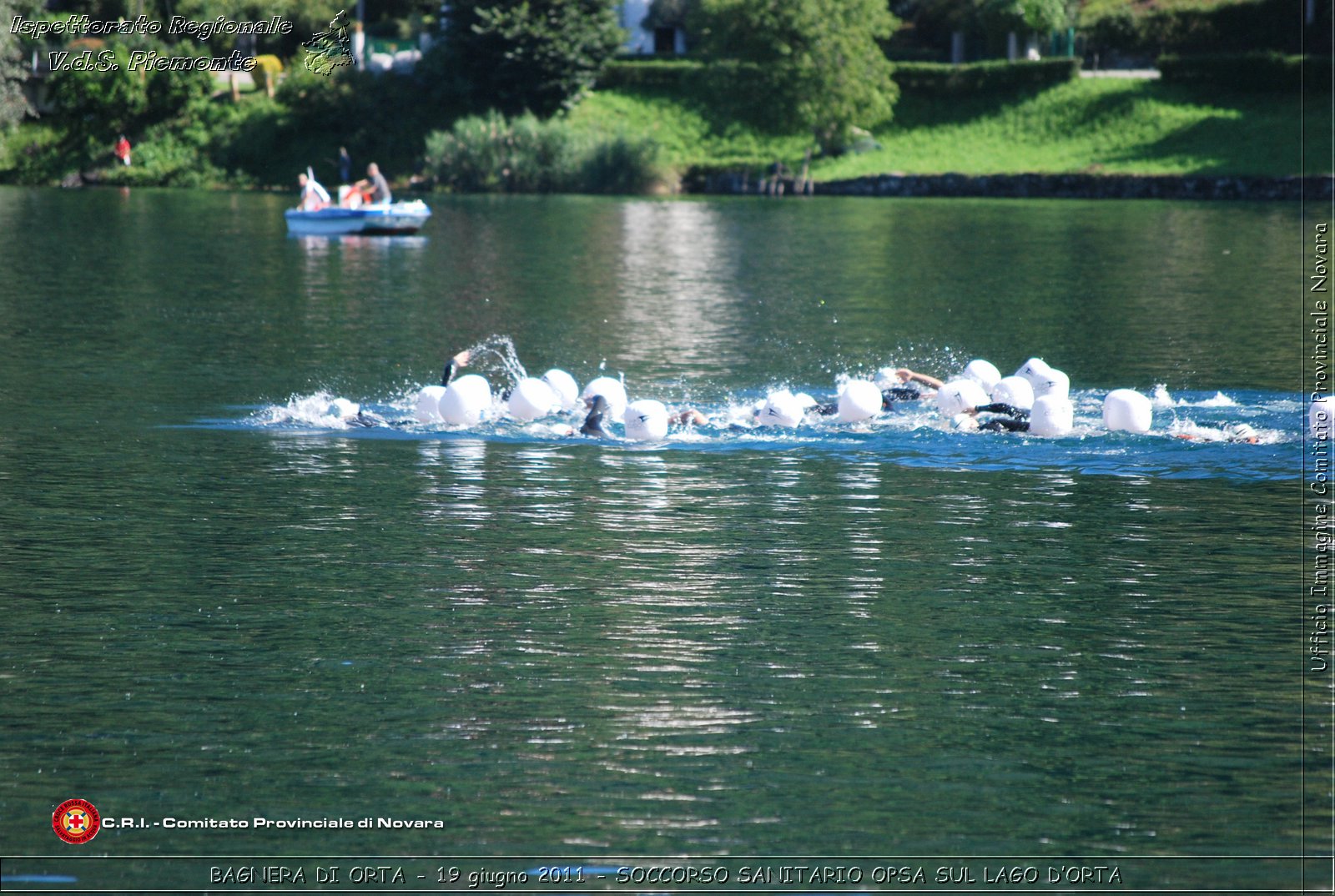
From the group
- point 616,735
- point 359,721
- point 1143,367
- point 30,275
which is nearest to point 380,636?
point 359,721

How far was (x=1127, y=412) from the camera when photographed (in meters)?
24.2

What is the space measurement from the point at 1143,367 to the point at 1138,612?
16102mm

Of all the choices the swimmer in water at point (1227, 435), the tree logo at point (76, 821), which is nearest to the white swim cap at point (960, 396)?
the swimmer in water at point (1227, 435)

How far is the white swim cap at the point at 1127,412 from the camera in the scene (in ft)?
79.5

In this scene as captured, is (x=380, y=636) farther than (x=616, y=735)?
Yes

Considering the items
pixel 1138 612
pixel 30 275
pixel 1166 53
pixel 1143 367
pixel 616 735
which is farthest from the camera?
pixel 1166 53

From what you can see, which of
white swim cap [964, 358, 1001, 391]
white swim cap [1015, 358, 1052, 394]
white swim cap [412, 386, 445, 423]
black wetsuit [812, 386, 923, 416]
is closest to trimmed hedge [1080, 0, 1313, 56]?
white swim cap [964, 358, 1001, 391]

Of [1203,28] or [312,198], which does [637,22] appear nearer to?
[1203,28]

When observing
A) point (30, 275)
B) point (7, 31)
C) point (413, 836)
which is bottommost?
point (413, 836)

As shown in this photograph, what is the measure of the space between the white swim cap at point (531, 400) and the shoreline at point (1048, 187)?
6161cm

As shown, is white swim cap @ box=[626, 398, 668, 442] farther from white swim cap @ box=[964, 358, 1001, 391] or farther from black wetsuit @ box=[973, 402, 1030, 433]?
white swim cap @ box=[964, 358, 1001, 391]

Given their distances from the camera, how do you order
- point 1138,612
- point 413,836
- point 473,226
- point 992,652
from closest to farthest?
point 413,836 < point 992,652 < point 1138,612 < point 473,226

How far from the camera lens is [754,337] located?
3600cm

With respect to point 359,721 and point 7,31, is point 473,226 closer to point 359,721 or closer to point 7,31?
point 7,31
